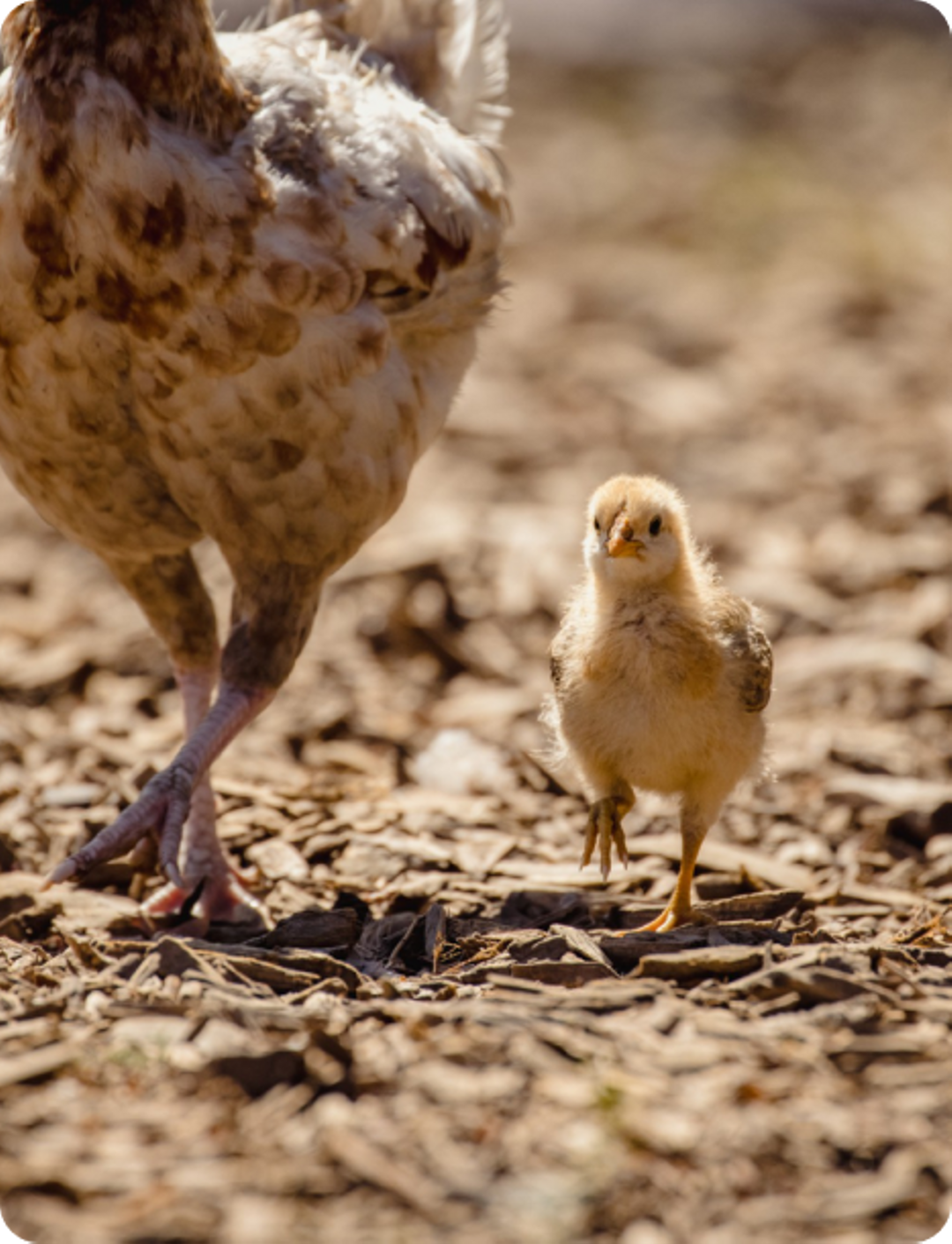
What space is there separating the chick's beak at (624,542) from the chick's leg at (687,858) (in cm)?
59

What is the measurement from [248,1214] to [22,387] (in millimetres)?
1982

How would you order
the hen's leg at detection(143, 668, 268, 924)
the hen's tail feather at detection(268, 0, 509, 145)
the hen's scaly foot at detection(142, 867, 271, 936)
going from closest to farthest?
the hen's scaly foot at detection(142, 867, 271, 936) → the hen's leg at detection(143, 668, 268, 924) → the hen's tail feather at detection(268, 0, 509, 145)

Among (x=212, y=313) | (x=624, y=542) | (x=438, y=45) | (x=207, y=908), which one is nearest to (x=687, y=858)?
(x=624, y=542)

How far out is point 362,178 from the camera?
3760 millimetres

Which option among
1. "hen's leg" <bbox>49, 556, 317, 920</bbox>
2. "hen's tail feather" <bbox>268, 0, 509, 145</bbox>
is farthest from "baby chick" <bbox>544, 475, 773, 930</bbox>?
"hen's tail feather" <bbox>268, 0, 509, 145</bbox>

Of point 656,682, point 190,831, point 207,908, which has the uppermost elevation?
point 656,682

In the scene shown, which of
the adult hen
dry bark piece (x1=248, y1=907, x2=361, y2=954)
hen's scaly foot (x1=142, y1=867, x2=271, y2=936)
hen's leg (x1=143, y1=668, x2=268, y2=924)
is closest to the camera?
the adult hen

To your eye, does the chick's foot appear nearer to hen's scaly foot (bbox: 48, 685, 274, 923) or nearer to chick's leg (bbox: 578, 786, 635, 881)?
chick's leg (bbox: 578, 786, 635, 881)

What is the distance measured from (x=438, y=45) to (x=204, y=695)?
2.01 metres

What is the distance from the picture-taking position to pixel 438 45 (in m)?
4.73

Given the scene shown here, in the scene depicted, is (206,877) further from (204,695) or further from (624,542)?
(624,542)

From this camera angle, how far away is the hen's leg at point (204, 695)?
3.62 metres

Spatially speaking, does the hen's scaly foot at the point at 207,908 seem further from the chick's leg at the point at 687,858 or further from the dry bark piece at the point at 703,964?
the dry bark piece at the point at 703,964

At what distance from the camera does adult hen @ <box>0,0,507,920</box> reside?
345 cm
